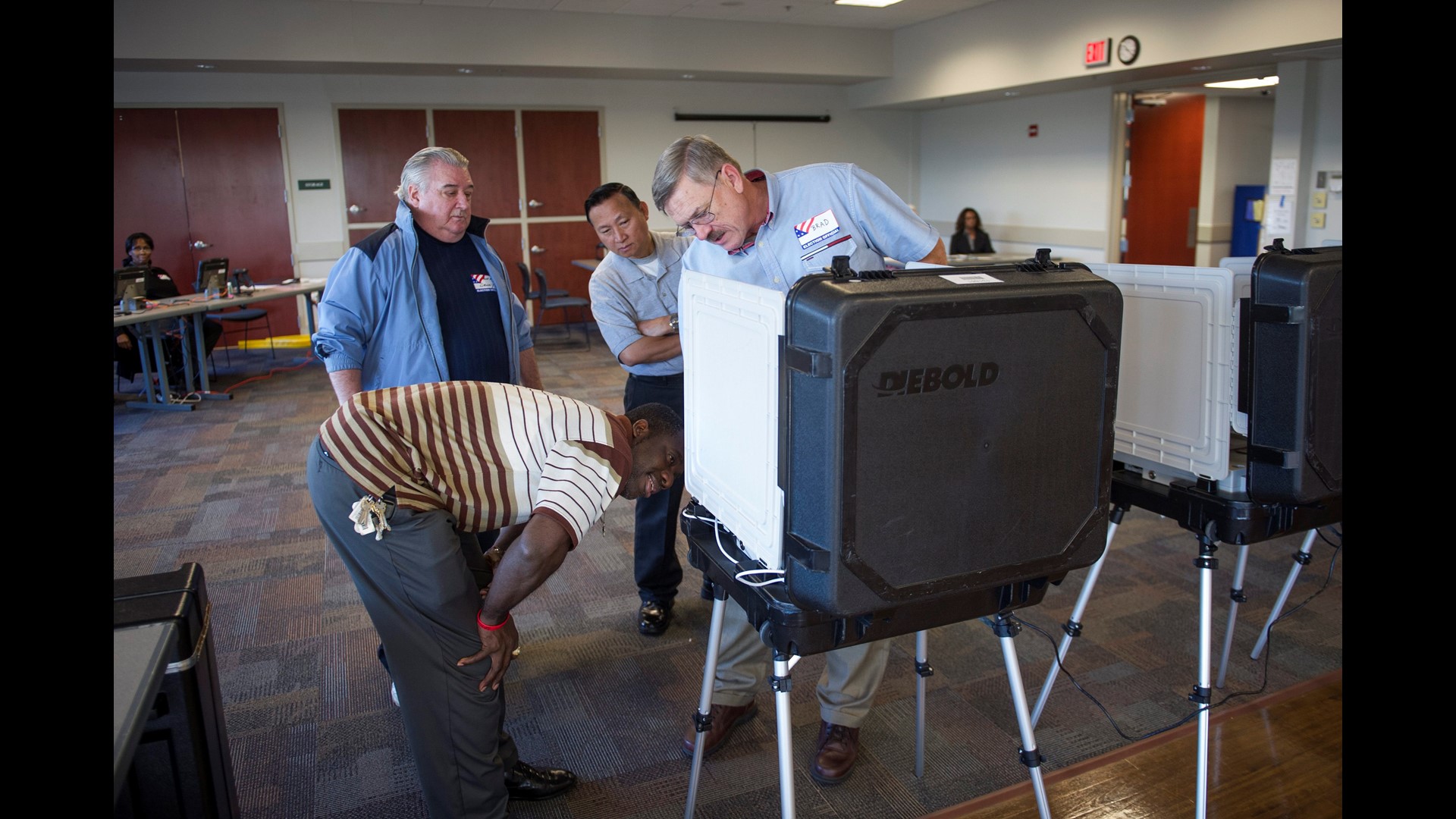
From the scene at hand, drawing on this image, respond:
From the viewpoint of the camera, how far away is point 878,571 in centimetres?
119

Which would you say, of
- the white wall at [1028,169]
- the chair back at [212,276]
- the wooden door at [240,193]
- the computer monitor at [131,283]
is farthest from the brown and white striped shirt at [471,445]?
the wooden door at [240,193]

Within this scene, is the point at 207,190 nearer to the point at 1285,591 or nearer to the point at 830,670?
the point at 830,670

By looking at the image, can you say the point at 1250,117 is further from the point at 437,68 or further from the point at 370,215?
the point at 370,215

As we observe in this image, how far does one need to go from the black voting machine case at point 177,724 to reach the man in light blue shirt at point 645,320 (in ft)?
4.20

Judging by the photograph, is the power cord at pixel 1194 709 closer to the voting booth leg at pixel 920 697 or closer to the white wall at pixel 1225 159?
the voting booth leg at pixel 920 697

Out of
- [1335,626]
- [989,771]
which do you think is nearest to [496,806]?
[989,771]

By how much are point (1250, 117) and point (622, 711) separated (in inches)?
366

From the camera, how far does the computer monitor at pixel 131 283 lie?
19.0 ft

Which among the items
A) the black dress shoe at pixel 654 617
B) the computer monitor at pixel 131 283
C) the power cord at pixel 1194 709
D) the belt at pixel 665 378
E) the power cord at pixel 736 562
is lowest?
the power cord at pixel 1194 709

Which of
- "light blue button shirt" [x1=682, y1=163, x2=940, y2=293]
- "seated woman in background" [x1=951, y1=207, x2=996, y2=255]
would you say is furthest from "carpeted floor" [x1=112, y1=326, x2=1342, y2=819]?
"seated woman in background" [x1=951, y1=207, x2=996, y2=255]

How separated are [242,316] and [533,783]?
666 cm

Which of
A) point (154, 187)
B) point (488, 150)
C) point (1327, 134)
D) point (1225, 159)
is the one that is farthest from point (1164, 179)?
point (154, 187)

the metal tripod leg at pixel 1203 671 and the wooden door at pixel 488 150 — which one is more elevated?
the wooden door at pixel 488 150

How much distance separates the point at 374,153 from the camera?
8711 mm
